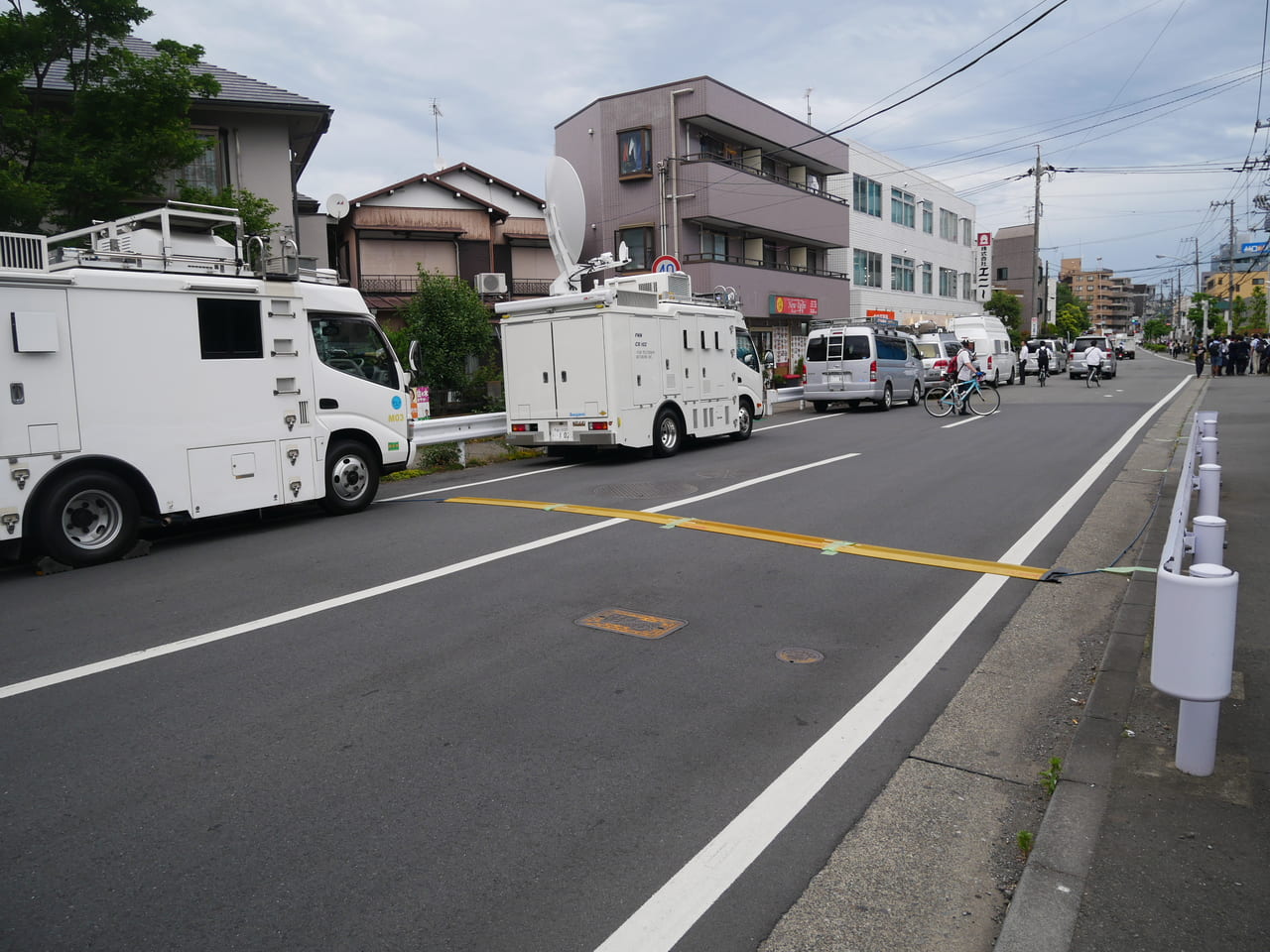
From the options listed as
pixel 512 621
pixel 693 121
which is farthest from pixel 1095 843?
pixel 693 121

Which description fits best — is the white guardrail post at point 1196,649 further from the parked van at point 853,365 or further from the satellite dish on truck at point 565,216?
the parked van at point 853,365

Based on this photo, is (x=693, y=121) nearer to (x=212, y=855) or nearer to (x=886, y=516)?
(x=886, y=516)

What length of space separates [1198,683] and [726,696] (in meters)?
2.22

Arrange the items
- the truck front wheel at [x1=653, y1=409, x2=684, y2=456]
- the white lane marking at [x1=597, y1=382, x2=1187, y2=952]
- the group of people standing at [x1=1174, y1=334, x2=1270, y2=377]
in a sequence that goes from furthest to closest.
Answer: the group of people standing at [x1=1174, y1=334, x2=1270, y2=377]
the truck front wheel at [x1=653, y1=409, x2=684, y2=456]
the white lane marking at [x1=597, y1=382, x2=1187, y2=952]

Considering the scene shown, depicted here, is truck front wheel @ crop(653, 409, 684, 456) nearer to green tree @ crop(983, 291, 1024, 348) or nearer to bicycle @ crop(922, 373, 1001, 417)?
bicycle @ crop(922, 373, 1001, 417)

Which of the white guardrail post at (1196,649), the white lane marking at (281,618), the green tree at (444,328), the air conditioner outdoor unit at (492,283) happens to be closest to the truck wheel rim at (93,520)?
the white lane marking at (281,618)

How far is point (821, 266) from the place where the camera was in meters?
44.8

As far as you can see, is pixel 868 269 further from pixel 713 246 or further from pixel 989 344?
pixel 713 246

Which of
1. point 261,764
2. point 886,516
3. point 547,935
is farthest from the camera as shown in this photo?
point 886,516

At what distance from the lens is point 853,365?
25.2m

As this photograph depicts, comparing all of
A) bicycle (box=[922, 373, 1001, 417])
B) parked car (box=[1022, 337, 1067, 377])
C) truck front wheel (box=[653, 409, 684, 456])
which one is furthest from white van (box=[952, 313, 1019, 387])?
truck front wheel (box=[653, 409, 684, 456])

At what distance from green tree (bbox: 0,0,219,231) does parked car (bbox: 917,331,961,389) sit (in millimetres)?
24249

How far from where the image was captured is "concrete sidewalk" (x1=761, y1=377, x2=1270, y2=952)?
293 centimetres

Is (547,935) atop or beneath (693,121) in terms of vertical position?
beneath
